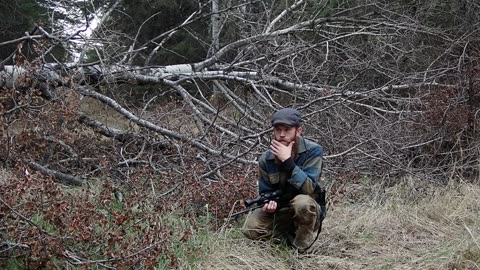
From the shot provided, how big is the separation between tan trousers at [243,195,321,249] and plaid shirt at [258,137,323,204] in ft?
0.26

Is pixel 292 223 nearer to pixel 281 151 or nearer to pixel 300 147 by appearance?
pixel 300 147

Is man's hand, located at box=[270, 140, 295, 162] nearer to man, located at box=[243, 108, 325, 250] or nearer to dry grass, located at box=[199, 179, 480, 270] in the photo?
man, located at box=[243, 108, 325, 250]

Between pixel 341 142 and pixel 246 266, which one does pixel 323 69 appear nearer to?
pixel 341 142

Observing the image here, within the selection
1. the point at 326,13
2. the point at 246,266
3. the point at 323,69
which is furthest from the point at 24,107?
the point at 326,13

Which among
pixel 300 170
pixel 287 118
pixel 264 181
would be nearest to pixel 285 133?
pixel 287 118

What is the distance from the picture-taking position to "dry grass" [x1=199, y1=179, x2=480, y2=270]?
167 inches

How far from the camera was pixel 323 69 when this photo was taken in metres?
8.73

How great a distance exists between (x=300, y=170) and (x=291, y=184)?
12 cm

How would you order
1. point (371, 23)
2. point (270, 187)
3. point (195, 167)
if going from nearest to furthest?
point (270, 187)
point (195, 167)
point (371, 23)

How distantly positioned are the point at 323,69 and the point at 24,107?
15.8 feet

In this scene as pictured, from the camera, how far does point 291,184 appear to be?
4.18m

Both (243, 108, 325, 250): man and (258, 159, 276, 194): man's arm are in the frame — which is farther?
(258, 159, 276, 194): man's arm

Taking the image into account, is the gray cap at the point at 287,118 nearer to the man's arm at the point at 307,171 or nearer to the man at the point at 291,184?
the man at the point at 291,184

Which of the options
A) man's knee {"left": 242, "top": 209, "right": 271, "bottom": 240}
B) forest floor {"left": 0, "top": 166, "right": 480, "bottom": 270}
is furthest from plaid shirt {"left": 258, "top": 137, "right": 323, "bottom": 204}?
forest floor {"left": 0, "top": 166, "right": 480, "bottom": 270}
